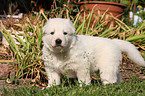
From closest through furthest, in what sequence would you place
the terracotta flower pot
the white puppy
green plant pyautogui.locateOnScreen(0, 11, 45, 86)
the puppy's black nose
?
the puppy's black nose, the white puppy, green plant pyautogui.locateOnScreen(0, 11, 45, 86), the terracotta flower pot

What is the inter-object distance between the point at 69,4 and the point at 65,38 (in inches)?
141

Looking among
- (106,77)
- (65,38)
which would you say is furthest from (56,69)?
(106,77)

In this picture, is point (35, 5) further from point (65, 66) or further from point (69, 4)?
point (65, 66)

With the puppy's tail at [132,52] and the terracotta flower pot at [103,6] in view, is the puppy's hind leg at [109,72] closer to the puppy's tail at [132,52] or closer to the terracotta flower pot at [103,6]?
the puppy's tail at [132,52]

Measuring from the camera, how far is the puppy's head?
235 centimetres

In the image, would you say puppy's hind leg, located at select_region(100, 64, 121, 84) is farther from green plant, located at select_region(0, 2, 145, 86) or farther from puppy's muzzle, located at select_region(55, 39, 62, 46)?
green plant, located at select_region(0, 2, 145, 86)

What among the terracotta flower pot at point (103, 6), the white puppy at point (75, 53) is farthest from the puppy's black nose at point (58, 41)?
the terracotta flower pot at point (103, 6)

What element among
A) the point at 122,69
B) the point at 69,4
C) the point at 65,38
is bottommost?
the point at 122,69

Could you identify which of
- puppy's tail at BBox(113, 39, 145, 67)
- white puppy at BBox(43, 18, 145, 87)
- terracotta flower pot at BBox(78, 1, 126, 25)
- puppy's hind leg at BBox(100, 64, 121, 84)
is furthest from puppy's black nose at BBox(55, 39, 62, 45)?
terracotta flower pot at BBox(78, 1, 126, 25)

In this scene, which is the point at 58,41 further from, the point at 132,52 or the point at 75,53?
the point at 132,52

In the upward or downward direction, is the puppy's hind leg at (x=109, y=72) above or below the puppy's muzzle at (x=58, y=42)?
below

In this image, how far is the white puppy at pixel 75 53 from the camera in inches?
97.1

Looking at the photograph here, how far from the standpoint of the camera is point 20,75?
342cm

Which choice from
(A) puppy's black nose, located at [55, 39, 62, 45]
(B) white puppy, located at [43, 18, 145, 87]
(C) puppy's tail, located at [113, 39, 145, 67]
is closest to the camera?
(A) puppy's black nose, located at [55, 39, 62, 45]
